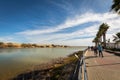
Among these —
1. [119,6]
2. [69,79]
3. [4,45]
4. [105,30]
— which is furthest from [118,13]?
[4,45]

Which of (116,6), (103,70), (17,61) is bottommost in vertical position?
(17,61)

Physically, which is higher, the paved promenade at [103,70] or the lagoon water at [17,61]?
the paved promenade at [103,70]

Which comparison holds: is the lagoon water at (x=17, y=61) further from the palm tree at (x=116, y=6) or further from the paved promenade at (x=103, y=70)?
the palm tree at (x=116, y=6)

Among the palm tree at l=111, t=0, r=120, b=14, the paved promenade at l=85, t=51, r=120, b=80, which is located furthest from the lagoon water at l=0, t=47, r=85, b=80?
the palm tree at l=111, t=0, r=120, b=14

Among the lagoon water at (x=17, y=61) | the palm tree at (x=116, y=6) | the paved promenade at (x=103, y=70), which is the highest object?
the palm tree at (x=116, y=6)

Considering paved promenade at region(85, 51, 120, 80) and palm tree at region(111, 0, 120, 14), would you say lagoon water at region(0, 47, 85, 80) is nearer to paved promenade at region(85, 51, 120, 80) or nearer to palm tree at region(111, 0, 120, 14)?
paved promenade at region(85, 51, 120, 80)

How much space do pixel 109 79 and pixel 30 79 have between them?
1015 cm

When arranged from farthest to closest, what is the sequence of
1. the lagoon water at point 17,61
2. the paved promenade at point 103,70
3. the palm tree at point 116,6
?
the palm tree at point 116,6 < the lagoon water at point 17,61 < the paved promenade at point 103,70

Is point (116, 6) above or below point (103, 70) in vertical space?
above

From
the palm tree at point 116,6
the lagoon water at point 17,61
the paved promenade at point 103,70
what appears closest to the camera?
the paved promenade at point 103,70

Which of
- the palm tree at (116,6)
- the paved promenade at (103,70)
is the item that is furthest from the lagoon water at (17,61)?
the palm tree at (116,6)

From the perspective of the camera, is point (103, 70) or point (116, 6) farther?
point (116, 6)

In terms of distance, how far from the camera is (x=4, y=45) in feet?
516

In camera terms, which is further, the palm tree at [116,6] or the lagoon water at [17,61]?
the palm tree at [116,6]
